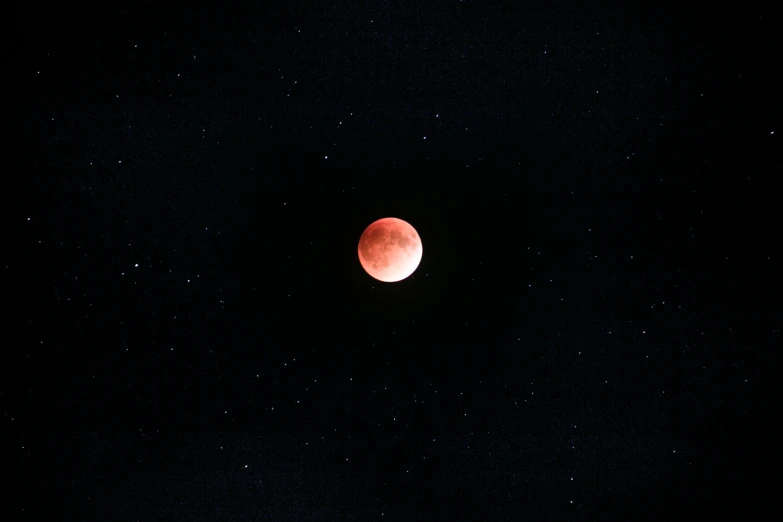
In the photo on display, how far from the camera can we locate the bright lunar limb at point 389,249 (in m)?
1.86

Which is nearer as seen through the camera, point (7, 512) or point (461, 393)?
point (7, 512)

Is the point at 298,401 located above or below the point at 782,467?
above

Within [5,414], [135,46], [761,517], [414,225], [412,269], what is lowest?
[761,517]

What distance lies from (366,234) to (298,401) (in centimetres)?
79

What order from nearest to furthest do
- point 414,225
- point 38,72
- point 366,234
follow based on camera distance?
point 38,72 → point 366,234 → point 414,225

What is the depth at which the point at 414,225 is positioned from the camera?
2033 mm

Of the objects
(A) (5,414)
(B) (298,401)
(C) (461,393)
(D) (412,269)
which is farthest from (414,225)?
(A) (5,414)

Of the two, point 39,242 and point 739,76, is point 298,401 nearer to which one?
point 39,242

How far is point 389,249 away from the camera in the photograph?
186cm

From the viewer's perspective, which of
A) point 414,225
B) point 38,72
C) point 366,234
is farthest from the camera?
point 414,225

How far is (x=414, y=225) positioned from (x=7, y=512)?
203cm

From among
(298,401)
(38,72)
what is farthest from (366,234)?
(38,72)

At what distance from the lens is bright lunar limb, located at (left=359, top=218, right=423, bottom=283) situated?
186 cm

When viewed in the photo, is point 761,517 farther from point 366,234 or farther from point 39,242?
point 39,242
